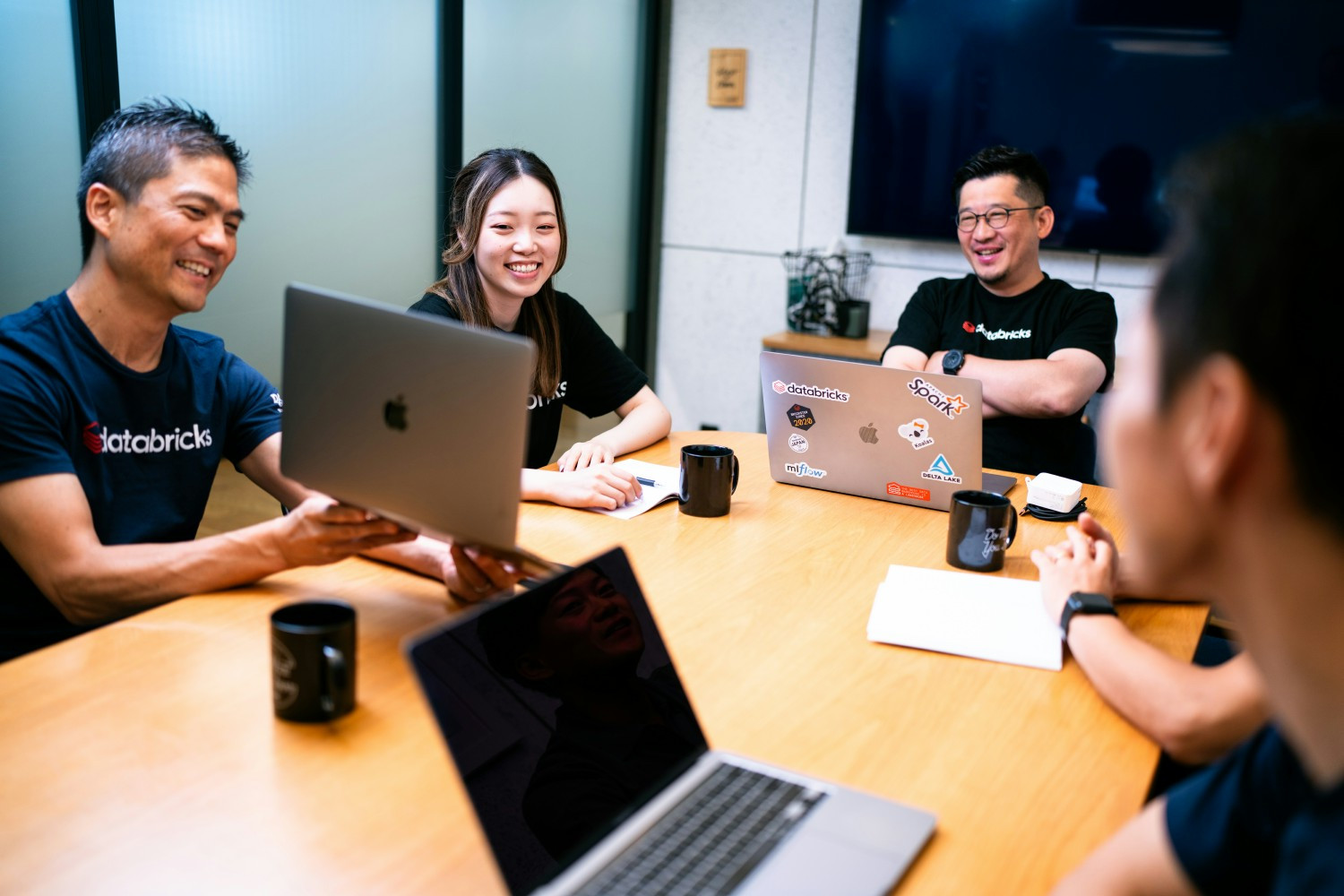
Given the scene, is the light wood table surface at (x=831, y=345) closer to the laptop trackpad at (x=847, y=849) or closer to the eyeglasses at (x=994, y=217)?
the eyeglasses at (x=994, y=217)

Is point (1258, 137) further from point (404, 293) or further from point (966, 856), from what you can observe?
point (404, 293)

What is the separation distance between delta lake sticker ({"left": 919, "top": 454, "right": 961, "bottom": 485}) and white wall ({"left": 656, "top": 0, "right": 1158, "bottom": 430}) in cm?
239

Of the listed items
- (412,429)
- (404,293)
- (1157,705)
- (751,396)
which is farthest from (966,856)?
(751,396)

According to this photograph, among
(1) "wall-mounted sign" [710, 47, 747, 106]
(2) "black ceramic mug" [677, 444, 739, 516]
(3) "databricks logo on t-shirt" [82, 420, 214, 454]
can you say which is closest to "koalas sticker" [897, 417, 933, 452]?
(2) "black ceramic mug" [677, 444, 739, 516]

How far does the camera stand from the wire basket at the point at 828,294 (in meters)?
4.12

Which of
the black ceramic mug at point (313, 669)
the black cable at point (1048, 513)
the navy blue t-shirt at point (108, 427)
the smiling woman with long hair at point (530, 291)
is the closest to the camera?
the black ceramic mug at point (313, 669)

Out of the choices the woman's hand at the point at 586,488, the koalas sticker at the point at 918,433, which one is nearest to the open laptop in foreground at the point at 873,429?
the koalas sticker at the point at 918,433

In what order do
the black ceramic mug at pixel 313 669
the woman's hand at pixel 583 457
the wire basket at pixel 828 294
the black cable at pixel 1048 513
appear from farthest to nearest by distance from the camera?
1. the wire basket at pixel 828 294
2. the woman's hand at pixel 583 457
3. the black cable at pixel 1048 513
4. the black ceramic mug at pixel 313 669

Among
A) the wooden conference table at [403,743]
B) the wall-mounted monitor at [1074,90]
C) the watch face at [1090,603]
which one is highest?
the wall-mounted monitor at [1074,90]

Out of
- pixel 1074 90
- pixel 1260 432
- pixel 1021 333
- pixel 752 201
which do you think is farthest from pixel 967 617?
pixel 752 201

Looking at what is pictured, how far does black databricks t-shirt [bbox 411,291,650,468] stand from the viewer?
98.7 inches

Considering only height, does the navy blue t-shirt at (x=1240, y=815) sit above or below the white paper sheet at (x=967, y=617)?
above

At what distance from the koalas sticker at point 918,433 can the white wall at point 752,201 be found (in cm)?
241

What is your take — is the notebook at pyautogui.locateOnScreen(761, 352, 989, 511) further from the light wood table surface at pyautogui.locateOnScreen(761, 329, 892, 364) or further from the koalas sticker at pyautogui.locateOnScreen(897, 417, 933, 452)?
the light wood table surface at pyautogui.locateOnScreen(761, 329, 892, 364)
